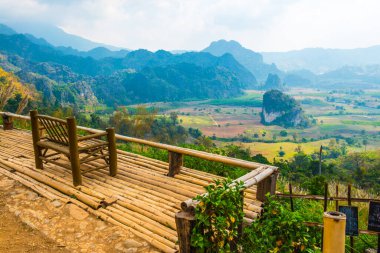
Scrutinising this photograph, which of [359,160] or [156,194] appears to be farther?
[359,160]

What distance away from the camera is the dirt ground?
8.97 feet

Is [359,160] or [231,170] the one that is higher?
[231,170]

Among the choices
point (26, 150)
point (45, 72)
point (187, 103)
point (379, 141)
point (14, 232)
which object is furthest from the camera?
point (187, 103)

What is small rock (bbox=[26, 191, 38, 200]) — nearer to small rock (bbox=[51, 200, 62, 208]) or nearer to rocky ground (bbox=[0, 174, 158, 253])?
rocky ground (bbox=[0, 174, 158, 253])

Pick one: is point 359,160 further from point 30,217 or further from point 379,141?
point 379,141

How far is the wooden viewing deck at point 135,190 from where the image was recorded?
3.03 metres

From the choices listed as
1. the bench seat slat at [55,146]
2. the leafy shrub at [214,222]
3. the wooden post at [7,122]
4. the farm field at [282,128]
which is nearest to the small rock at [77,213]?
the bench seat slat at [55,146]

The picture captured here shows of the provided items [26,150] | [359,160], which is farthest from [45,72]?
[26,150]

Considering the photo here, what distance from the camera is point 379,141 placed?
2758 inches

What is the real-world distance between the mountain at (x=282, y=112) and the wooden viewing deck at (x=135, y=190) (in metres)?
94.5

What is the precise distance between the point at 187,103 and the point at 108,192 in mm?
116640

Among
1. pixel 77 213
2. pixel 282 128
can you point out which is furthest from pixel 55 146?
pixel 282 128

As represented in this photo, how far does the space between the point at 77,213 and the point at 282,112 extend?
97.5 metres

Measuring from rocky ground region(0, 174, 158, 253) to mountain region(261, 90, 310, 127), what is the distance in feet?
314
